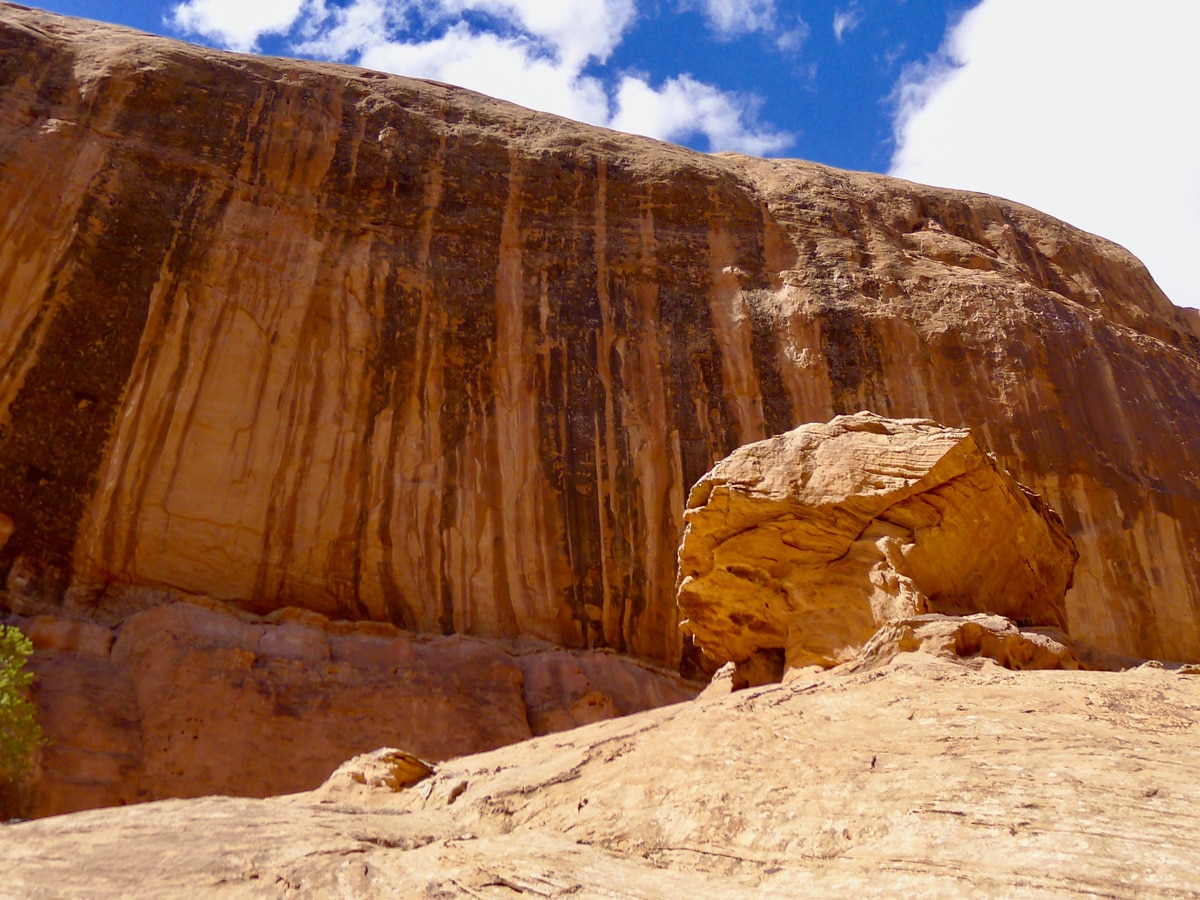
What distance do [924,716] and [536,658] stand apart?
1137 centimetres

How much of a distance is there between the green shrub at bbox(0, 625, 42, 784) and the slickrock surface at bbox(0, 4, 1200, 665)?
316 centimetres

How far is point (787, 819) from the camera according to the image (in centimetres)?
602

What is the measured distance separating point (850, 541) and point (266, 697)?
340 inches

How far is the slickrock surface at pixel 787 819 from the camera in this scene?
5148 millimetres

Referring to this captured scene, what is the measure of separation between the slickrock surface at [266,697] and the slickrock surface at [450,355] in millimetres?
1164

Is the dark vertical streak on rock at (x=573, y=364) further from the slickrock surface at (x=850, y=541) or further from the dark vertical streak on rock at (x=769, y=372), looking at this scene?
the slickrock surface at (x=850, y=541)

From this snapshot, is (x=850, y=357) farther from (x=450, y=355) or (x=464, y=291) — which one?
(x=450, y=355)

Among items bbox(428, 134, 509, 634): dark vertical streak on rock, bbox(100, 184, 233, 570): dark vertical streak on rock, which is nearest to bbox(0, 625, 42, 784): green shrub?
bbox(100, 184, 233, 570): dark vertical streak on rock

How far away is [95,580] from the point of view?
16656 millimetres

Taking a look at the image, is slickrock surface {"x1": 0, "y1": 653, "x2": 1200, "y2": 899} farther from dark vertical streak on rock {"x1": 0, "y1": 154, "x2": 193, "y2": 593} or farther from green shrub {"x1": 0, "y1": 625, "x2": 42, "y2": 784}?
dark vertical streak on rock {"x1": 0, "y1": 154, "x2": 193, "y2": 593}

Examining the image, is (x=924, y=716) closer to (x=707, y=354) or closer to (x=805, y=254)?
(x=707, y=354)

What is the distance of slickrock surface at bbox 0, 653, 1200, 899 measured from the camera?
16.9 feet

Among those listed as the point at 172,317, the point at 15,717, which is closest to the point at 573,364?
the point at 172,317

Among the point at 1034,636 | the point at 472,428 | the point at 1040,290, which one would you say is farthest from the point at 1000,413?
the point at 1034,636
